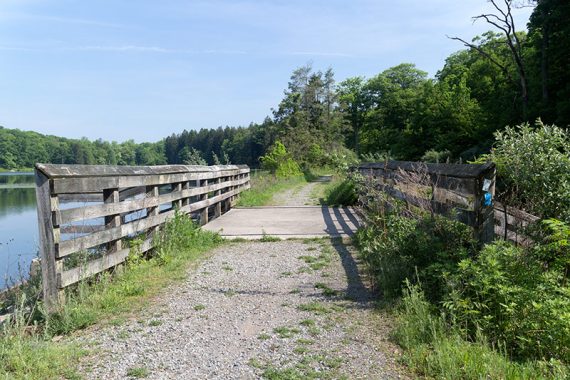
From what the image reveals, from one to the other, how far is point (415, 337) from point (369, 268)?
2122 mm

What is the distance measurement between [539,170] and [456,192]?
0.84 metres

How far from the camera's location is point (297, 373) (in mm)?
3326

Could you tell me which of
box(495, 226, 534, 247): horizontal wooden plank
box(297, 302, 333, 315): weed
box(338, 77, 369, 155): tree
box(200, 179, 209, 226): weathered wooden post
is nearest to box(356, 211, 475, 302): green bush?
box(495, 226, 534, 247): horizontal wooden plank

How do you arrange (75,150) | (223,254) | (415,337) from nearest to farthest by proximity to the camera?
(415,337) < (223,254) < (75,150)

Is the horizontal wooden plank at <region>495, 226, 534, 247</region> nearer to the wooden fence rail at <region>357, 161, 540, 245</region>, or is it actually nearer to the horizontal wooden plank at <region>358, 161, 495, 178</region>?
the wooden fence rail at <region>357, 161, 540, 245</region>

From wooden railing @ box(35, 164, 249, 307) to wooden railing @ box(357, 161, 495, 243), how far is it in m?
3.70

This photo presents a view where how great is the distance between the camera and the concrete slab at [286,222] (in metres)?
9.52

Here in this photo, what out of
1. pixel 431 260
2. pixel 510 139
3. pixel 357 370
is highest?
pixel 510 139

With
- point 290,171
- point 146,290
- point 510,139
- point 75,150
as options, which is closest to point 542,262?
point 510,139

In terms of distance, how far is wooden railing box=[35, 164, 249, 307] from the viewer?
4461mm

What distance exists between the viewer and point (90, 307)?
4.67 m

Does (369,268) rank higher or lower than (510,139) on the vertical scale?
lower

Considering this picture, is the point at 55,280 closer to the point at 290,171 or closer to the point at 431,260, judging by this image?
the point at 431,260

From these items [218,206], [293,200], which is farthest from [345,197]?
[218,206]
